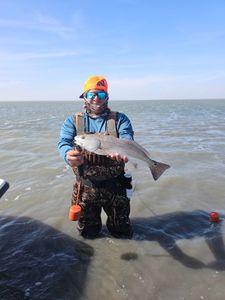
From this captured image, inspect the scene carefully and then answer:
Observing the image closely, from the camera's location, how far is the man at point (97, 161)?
598 cm

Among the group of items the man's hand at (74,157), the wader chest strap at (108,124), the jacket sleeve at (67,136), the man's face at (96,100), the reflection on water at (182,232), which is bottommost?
the reflection on water at (182,232)

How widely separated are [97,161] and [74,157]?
2.03 feet

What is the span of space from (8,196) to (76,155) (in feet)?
15.0

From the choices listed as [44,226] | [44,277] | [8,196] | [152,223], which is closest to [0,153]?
[8,196]

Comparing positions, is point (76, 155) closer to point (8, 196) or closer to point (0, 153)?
point (8, 196)

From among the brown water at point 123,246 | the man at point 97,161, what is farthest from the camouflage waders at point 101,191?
the brown water at point 123,246

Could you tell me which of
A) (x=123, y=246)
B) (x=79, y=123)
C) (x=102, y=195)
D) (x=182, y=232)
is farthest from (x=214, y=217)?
(x=79, y=123)

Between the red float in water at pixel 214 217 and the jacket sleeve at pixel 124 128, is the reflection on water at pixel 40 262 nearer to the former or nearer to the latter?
the jacket sleeve at pixel 124 128

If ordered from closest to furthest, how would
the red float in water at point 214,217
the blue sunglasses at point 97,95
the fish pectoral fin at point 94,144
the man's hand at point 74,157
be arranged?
the fish pectoral fin at point 94,144, the man's hand at point 74,157, the blue sunglasses at point 97,95, the red float in water at point 214,217

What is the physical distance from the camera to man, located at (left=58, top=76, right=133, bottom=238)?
19.6 ft

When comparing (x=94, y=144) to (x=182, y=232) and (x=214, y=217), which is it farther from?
(x=214, y=217)

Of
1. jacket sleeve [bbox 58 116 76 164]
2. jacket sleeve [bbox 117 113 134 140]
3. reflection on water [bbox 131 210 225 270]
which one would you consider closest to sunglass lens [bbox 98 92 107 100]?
jacket sleeve [bbox 117 113 134 140]

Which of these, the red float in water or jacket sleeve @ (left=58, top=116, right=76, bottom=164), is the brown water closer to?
the red float in water

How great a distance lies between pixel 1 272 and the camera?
572 cm
